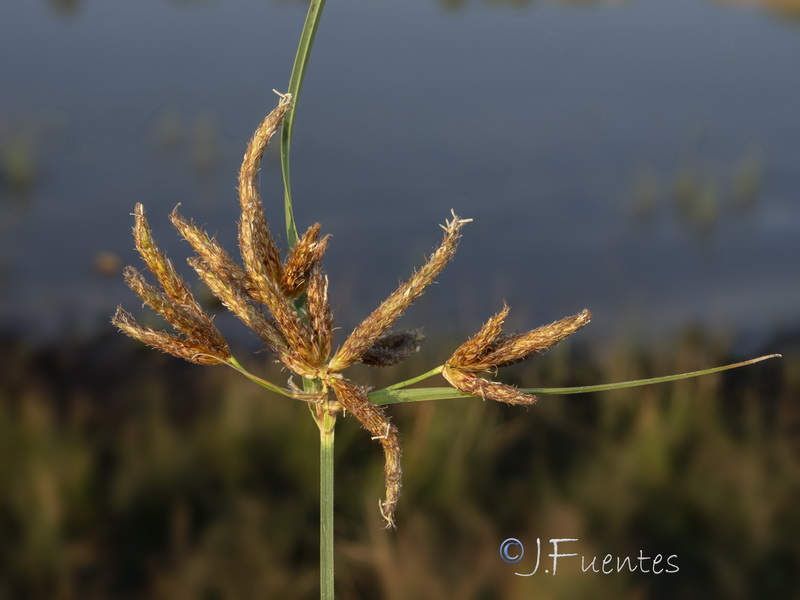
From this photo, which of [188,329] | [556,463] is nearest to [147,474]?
[556,463]

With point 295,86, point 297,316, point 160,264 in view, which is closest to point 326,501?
point 297,316

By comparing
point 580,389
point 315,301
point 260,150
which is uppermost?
point 260,150

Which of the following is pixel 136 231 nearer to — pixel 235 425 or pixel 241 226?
pixel 241 226

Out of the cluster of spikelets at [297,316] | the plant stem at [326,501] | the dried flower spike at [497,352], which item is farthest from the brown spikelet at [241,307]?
the dried flower spike at [497,352]

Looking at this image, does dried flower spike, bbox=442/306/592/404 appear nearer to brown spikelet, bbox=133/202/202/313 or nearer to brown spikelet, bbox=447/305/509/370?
brown spikelet, bbox=447/305/509/370

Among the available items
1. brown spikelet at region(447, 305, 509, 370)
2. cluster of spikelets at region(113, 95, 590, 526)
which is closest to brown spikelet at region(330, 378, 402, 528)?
cluster of spikelets at region(113, 95, 590, 526)

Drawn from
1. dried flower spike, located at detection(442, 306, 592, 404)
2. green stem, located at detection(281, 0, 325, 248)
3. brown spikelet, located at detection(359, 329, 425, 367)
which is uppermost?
green stem, located at detection(281, 0, 325, 248)

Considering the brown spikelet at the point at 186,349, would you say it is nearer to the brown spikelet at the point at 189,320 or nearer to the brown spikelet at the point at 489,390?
the brown spikelet at the point at 189,320
